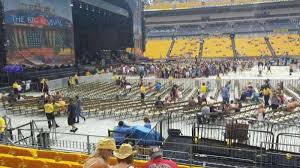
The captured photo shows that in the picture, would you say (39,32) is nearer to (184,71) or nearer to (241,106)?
(184,71)

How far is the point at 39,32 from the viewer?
90.9ft

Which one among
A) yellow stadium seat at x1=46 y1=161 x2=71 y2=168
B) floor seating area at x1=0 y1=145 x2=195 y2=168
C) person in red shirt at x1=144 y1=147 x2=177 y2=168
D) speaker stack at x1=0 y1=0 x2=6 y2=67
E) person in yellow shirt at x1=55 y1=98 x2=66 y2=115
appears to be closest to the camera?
person in red shirt at x1=144 y1=147 x2=177 y2=168

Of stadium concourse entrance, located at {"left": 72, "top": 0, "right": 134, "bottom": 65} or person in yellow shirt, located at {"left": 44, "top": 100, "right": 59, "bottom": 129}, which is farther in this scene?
stadium concourse entrance, located at {"left": 72, "top": 0, "right": 134, "bottom": 65}

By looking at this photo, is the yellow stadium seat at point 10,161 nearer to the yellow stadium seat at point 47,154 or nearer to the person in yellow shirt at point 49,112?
the yellow stadium seat at point 47,154

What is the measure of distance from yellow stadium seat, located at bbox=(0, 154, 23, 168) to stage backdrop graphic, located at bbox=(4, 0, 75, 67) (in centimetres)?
1848

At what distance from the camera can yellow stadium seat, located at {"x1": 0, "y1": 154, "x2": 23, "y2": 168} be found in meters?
7.25

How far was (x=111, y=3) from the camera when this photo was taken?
46594mm

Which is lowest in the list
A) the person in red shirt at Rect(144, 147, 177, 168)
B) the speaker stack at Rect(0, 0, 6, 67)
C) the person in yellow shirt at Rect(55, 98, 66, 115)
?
the person in yellow shirt at Rect(55, 98, 66, 115)

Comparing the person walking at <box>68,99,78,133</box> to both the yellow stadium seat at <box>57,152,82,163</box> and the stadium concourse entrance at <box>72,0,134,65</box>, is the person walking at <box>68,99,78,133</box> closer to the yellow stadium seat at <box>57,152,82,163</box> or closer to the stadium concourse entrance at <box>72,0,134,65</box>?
the yellow stadium seat at <box>57,152,82,163</box>

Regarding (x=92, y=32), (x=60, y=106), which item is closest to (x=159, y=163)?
(x=60, y=106)

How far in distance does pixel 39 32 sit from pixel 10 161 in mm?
21908

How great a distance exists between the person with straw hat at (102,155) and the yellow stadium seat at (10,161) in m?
3.86

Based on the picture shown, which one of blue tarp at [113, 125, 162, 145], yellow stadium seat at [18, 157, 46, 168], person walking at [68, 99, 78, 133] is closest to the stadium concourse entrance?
person walking at [68, 99, 78, 133]

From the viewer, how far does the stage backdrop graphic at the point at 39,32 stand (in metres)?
24.8
